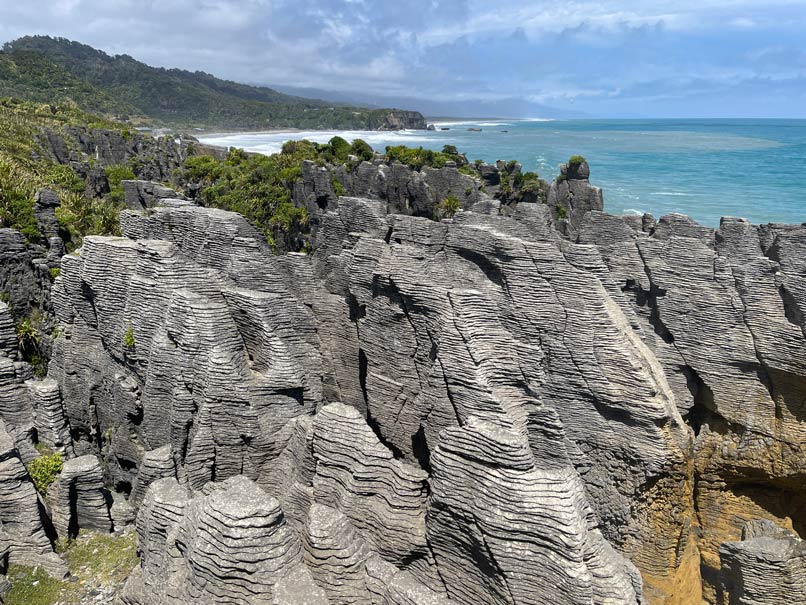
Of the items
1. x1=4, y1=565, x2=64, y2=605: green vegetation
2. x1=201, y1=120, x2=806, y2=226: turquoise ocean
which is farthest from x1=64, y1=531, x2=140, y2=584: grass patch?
x1=201, y1=120, x2=806, y2=226: turquoise ocean

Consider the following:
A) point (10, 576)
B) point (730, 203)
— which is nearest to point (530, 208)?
point (10, 576)

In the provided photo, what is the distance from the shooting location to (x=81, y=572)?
14297mm

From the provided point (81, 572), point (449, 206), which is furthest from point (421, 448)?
point (449, 206)

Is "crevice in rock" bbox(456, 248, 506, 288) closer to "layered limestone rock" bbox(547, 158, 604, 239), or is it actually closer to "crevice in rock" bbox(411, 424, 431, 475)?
"crevice in rock" bbox(411, 424, 431, 475)

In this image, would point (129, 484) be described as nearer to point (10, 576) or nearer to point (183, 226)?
point (10, 576)

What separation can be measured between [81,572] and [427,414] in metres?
10.4

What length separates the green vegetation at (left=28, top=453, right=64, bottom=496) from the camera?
15.4 m

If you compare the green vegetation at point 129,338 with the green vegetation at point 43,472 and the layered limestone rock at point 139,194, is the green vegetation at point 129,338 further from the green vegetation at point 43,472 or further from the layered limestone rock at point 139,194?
the layered limestone rock at point 139,194

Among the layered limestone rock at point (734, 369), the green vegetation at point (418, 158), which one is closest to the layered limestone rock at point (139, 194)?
the green vegetation at point (418, 158)

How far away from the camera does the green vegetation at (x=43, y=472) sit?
15359mm

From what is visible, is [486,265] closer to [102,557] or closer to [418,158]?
[102,557]

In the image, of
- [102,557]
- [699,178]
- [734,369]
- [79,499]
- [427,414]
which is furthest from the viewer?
[699,178]

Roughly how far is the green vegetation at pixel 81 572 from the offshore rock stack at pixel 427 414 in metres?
0.49


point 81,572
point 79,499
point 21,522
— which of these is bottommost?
point 81,572
